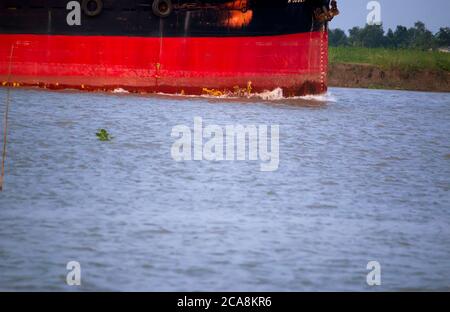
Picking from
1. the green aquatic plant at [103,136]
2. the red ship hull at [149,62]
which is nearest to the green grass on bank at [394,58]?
the red ship hull at [149,62]

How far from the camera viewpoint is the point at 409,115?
28.4 m

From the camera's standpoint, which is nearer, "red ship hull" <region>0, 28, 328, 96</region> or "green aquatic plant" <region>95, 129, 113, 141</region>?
"green aquatic plant" <region>95, 129, 113, 141</region>

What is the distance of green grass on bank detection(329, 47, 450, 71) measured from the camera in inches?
2077

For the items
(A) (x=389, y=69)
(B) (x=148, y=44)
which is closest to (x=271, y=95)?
(B) (x=148, y=44)

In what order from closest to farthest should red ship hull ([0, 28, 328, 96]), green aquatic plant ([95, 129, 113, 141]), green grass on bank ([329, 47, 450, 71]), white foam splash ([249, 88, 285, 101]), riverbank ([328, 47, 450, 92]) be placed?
1. green aquatic plant ([95, 129, 113, 141])
2. red ship hull ([0, 28, 328, 96])
3. white foam splash ([249, 88, 285, 101])
4. riverbank ([328, 47, 450, 92])
5. green grass on bank ([329, 47, 450, 71])

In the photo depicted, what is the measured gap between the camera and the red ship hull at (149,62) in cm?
2464

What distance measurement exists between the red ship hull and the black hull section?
16 cm

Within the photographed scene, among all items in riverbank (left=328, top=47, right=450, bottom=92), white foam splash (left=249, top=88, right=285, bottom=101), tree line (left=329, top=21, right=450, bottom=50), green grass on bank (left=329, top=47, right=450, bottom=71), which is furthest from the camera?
tree line (left=329, top=21, right=450, bottom=50)

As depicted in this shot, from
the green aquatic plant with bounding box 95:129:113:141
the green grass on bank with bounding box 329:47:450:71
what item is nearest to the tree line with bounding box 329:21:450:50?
the green grass on bank with bounding box 329:47:450:71

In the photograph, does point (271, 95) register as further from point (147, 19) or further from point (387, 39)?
→ point (387, 39)

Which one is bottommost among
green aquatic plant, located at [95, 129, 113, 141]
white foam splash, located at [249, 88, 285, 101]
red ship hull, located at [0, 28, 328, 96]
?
green aquatic plant, located at [95, 129, 113, 141]

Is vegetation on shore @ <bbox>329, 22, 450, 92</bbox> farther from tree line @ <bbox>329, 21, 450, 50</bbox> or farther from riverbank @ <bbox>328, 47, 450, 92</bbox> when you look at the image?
tree line @ <bbox>329, 21, 450, 50</bbox>

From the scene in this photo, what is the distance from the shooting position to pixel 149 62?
81.0ft

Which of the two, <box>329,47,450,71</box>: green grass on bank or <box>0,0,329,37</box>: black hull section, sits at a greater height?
<box>0,0,329,37</box>: black hull section
